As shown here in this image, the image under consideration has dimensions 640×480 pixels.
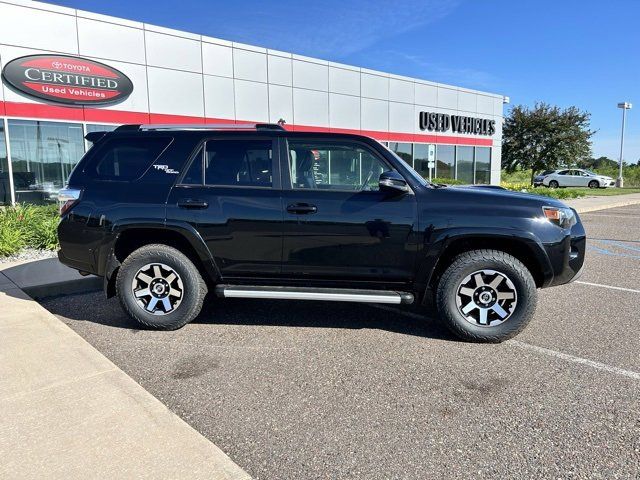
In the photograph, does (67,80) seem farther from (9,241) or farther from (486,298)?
(486,298)

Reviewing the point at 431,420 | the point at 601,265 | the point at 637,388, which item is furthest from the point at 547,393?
the point at 601,265

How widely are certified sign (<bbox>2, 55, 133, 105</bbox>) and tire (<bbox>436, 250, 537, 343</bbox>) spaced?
46.6 feet

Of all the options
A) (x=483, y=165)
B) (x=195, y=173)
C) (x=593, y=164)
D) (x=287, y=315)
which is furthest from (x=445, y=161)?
(x=593, y=164)

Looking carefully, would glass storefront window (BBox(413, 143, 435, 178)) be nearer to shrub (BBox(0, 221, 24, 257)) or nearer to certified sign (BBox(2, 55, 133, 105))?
certified sign (BBox(2, 55, 133, 105))

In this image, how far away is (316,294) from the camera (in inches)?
166

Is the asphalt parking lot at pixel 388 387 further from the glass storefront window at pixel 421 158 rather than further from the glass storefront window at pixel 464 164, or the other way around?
the glass storefront window at pixel 464 164

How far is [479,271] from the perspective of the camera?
13.5ft

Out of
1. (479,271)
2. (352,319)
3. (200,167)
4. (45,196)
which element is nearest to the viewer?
(479,271)

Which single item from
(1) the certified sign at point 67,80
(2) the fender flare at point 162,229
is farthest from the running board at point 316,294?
(1) the certified sign at point 67,80

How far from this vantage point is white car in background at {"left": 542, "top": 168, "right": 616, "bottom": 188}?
36.8 m

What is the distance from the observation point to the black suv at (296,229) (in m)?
4.12

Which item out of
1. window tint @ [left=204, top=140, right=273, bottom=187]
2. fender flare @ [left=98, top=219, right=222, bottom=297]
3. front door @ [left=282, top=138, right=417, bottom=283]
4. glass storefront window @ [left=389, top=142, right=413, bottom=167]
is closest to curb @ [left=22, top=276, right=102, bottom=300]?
fender flare @ [left=98, top=219, right=222, bottom=297]

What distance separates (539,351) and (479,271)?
0.83 meters

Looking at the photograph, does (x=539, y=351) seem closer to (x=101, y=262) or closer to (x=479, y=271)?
(x=479, y=271)
